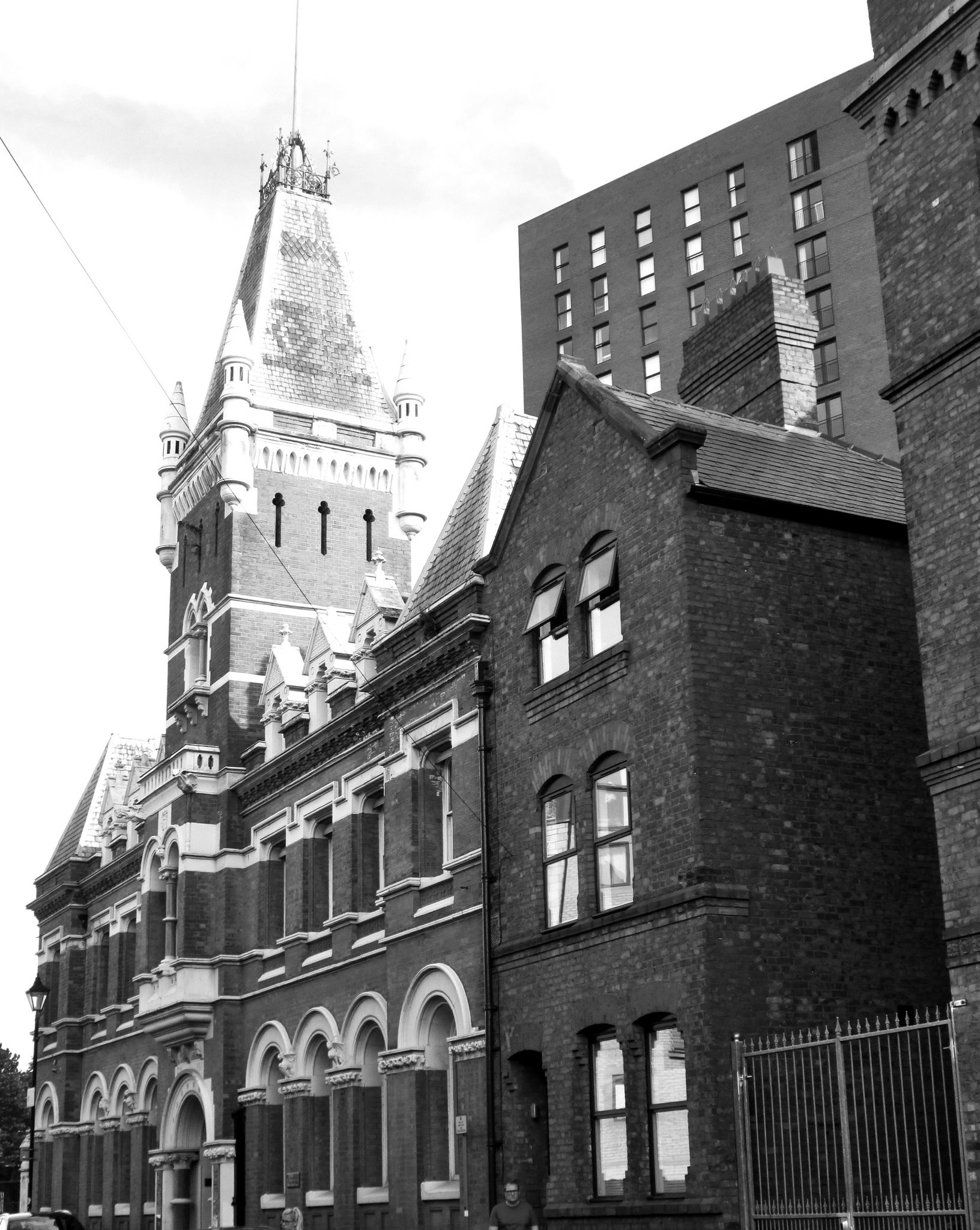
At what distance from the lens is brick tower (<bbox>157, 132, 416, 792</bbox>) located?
39812 mm

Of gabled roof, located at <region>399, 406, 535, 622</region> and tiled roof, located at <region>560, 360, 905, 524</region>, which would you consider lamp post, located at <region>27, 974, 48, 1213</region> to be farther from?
tiled roof, located at <region>560, 360, 905, 524</region>

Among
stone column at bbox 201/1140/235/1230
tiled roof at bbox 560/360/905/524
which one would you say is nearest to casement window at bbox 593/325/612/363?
stone column at bbox 201/1140/235/1230

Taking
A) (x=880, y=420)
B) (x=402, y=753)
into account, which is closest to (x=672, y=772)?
(x=402, y=753)

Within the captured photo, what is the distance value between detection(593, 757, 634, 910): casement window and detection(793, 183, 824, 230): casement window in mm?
49222

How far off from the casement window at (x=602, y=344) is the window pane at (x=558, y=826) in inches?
2065

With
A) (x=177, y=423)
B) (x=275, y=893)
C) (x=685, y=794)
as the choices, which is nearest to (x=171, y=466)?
(x=177, y=423)

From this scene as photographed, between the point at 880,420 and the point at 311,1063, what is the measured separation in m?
38.1

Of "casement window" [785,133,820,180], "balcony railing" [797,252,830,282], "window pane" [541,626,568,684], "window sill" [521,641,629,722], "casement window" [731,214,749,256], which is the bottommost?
"window sill" [521,641,629,722]

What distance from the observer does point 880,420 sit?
203 ft

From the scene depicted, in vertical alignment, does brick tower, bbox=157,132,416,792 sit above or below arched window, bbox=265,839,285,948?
above

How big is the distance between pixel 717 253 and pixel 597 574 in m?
50.5

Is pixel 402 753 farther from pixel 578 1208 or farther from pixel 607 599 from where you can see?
pixel 578 1208

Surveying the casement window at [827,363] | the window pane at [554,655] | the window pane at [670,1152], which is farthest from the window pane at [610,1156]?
the casement window at [827,363]

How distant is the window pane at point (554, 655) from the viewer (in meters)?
24.3
